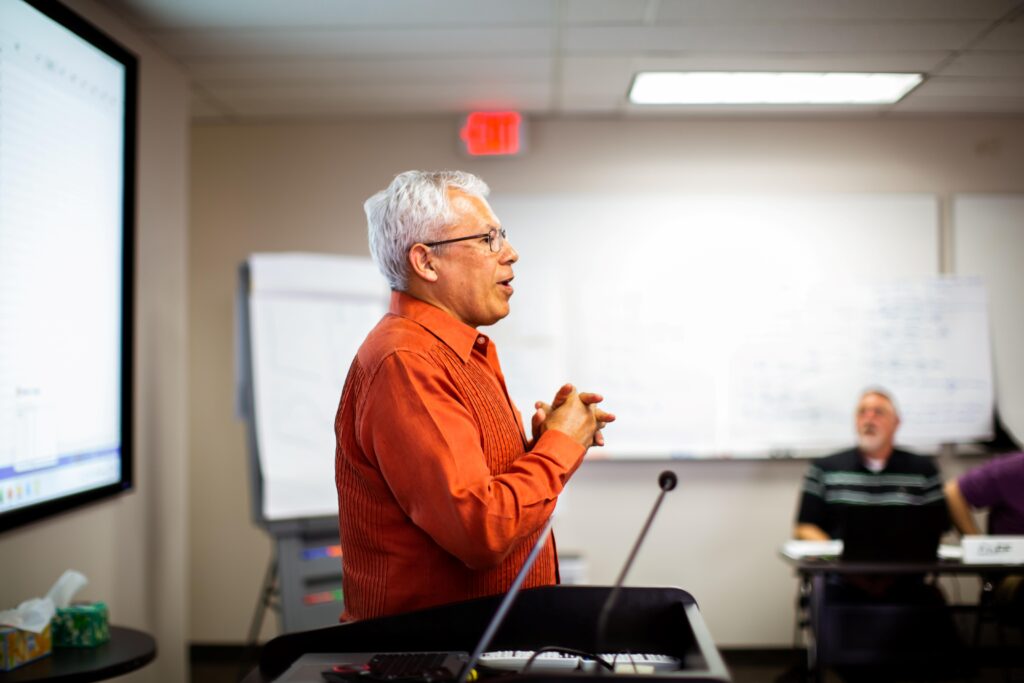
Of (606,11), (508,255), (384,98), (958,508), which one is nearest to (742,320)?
(958,508)

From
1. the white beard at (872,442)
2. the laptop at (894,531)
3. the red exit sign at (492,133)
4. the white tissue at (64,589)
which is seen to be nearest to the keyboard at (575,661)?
the white tissue at (64,589)

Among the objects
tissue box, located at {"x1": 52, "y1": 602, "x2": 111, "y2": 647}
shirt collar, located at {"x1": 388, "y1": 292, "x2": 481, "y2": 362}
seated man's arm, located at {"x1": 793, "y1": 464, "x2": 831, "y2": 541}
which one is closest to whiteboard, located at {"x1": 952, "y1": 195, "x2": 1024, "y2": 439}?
seated man's arm, located at {"x1": 793, "y1": 464, "x2": 831, "y2": 541}

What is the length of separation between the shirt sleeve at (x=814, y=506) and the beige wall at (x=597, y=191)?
432 mm

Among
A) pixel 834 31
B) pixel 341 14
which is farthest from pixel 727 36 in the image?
pixel 341 14

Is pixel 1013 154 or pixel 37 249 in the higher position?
pixel 1013 154

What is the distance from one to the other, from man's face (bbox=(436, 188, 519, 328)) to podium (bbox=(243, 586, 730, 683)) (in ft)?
1.57

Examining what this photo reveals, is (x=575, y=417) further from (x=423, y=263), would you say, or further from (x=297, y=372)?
(x=297, y=372)

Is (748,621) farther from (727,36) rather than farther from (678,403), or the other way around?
(727,36)

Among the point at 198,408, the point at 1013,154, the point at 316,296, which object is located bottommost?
the point at 198,408

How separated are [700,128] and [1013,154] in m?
1.41

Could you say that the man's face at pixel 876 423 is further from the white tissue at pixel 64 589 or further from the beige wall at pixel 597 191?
the white tissue at pixel 64 589

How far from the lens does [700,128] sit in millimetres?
4090

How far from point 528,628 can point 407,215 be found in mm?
684

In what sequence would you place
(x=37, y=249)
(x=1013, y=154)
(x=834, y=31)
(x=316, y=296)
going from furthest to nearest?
(x=1013, y=154)
(x=316, y=296)
(x=834, y=31)
(x=37, y=249)
